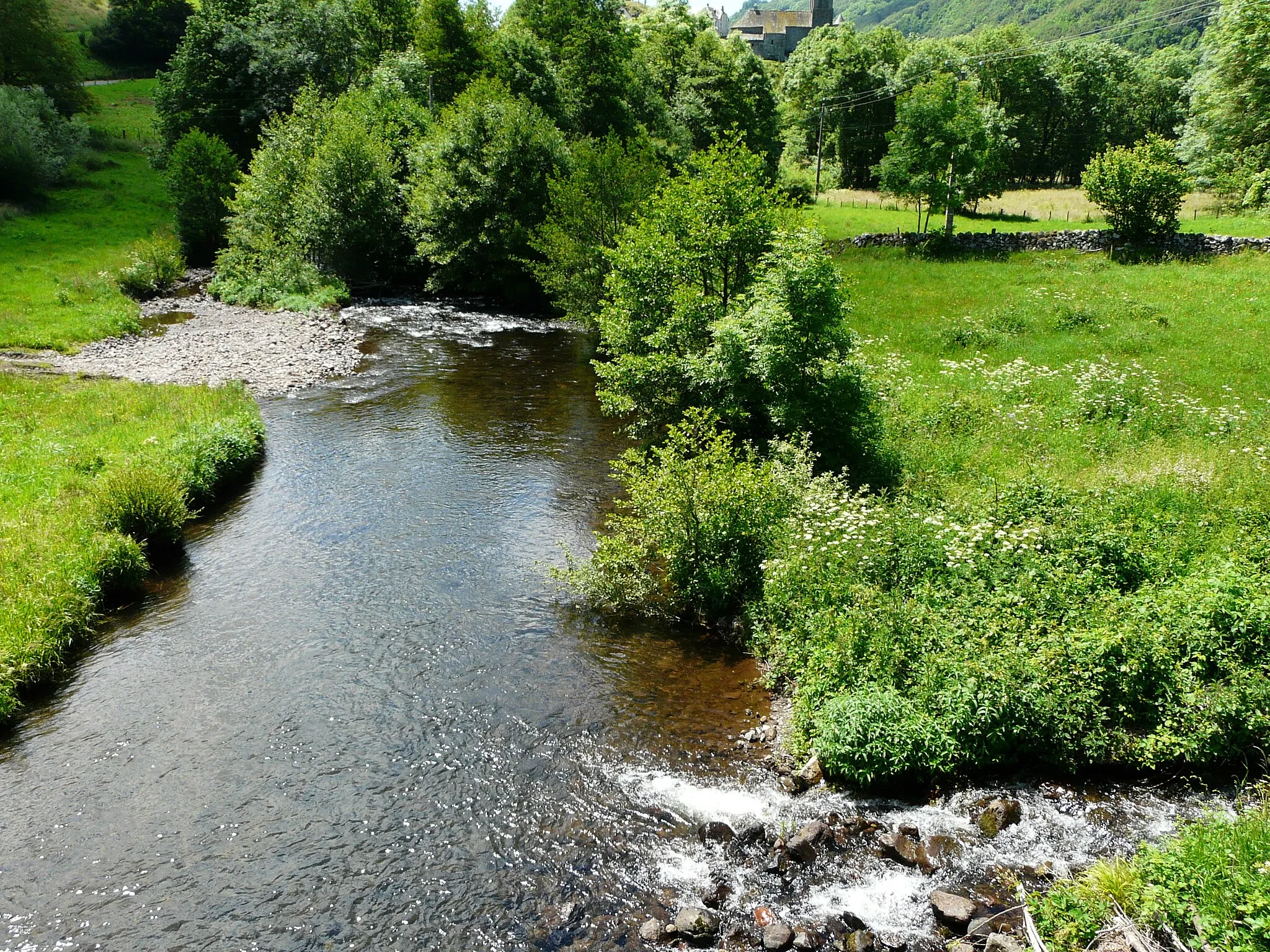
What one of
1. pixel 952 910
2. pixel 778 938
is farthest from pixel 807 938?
pixel 952 910

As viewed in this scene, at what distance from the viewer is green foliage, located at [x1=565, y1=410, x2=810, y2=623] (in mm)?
17141

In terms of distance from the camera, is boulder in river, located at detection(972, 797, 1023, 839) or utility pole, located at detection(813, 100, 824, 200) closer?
boulder in river, located at detection(972, 797, 1023, 839)

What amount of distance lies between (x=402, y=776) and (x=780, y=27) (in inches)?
8384

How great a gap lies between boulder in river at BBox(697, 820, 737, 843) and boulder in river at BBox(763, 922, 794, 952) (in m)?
1.65

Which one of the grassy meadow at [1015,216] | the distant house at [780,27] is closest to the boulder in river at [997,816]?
the grassy meadow at [1015,216]

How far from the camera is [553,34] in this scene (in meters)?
73.6

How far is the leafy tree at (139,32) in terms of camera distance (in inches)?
3484

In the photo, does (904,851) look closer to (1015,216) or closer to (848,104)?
(1015,216)

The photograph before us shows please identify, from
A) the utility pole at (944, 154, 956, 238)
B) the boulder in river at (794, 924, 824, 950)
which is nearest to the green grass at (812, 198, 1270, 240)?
the utility pole at (944, 154, 956, 238)

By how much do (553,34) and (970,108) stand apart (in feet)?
133

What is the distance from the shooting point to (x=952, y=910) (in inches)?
386

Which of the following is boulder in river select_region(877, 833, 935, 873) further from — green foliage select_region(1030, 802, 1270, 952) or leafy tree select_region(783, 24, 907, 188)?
leafy tree select_region(783, 24, 907, 188)

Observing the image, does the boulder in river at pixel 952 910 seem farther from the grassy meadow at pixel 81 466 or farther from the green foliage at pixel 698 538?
the grassy meadow at pixel 81 466

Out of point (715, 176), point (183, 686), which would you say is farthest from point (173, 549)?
point (715, 176)
